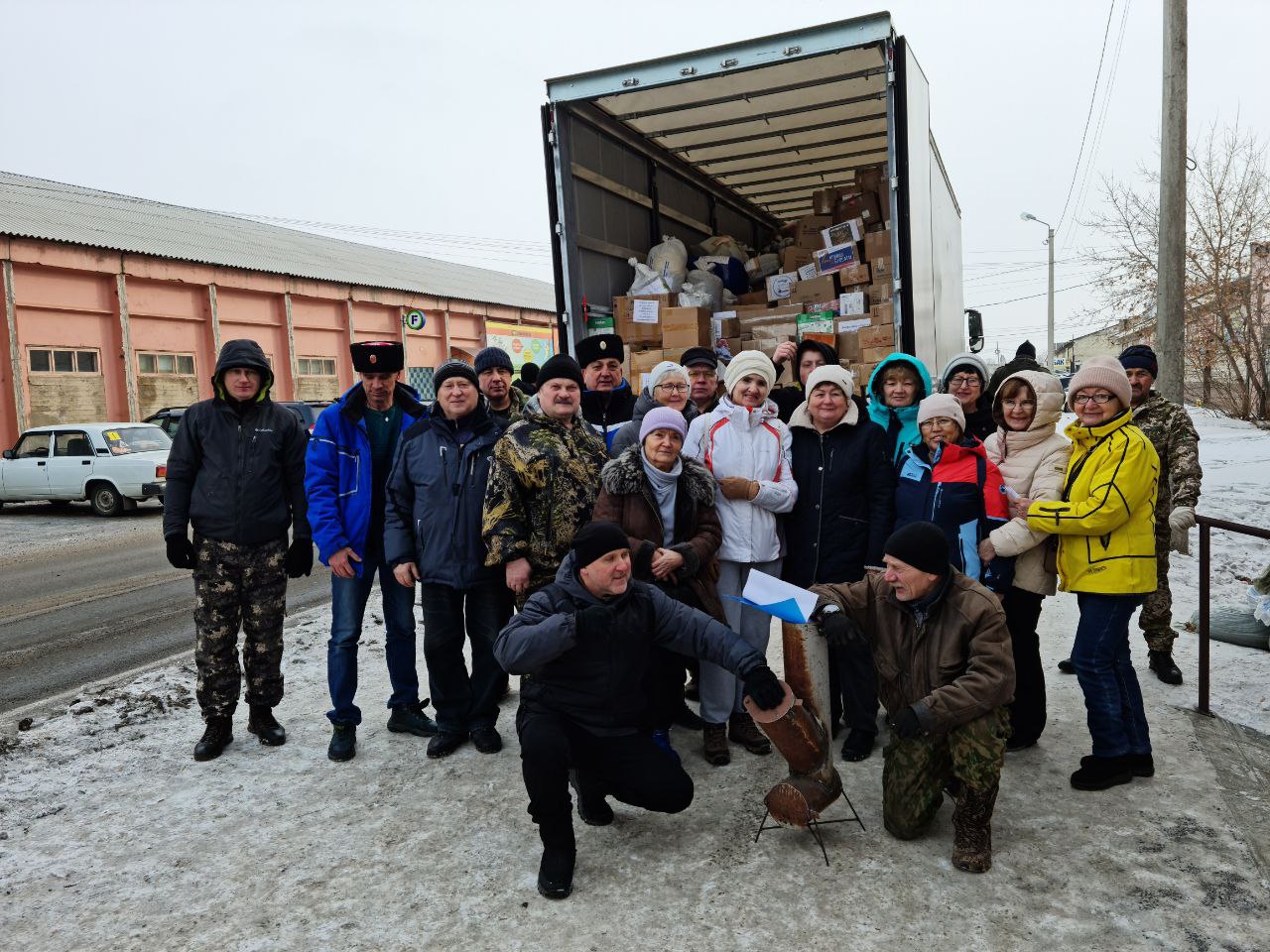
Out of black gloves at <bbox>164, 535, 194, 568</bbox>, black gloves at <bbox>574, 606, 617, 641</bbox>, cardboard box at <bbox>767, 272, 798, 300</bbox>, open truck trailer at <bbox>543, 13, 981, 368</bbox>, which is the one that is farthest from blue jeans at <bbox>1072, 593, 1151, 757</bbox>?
cardboard box at <bbox>767, 272, 798, 300</bbox>

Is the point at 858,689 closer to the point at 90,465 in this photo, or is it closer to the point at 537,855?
the point at 537,855

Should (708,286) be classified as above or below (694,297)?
above

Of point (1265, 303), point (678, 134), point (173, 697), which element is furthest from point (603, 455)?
point (1265, 303)

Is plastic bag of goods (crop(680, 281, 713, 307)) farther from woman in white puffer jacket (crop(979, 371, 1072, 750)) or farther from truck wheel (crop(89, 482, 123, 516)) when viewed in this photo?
truck wheel (crop(89, 482, 123, 516))

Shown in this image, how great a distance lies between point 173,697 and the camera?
4.77 metres

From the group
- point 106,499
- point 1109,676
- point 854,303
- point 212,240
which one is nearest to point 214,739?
point 1109,676

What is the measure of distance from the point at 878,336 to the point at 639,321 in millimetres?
1873

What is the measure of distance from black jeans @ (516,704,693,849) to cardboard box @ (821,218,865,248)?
5165 millimetres

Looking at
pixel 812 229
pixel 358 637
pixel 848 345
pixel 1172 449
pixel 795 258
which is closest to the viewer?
pixel 358 637

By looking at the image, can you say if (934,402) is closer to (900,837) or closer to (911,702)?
(911,702)

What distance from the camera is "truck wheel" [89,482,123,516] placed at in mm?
13484

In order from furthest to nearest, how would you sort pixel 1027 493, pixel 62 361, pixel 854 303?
pixel 62 361, pixel 854 303, pixel 1027 493

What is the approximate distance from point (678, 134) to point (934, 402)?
5277 millimetres

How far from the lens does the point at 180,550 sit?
12.8ft
